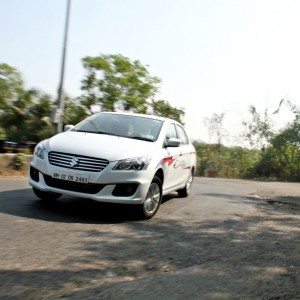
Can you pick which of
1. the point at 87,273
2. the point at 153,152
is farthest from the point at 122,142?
the point at 87,273

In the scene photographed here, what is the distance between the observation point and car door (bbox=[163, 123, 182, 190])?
7160mm

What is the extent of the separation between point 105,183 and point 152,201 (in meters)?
0.99

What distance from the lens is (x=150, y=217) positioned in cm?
668

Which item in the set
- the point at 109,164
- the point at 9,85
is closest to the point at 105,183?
the point at 109,164

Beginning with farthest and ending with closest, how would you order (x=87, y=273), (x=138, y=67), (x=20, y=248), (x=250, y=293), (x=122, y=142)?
(x=138, y=67)
(x=122, y=142)
(x=20, y=248)
(x=87, y=273)
(x=250, y=293)

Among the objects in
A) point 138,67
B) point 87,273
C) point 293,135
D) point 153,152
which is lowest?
point 87,273

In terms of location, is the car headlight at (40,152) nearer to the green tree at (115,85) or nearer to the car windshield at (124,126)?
the car windshield at (124,126)

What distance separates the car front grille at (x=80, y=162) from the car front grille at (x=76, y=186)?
212 mm

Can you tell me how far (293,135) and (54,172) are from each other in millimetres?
28203

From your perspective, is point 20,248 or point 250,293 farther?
point 20,248

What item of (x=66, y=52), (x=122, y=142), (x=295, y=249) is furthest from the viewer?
(x=66, y=52)

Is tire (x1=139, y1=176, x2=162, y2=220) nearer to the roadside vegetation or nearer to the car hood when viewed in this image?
the car hood

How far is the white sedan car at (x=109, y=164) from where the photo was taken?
6051mm

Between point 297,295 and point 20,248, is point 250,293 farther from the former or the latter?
point 20,248
